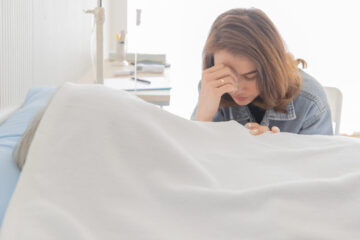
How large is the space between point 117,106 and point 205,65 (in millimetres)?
656

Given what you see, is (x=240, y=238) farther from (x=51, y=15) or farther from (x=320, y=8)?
(x=320, y=8)

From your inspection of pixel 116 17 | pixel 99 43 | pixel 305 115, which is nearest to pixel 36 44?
pixel 99 43

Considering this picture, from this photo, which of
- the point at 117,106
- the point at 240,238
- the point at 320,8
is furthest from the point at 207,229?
the point at 320,8

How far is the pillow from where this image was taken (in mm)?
613

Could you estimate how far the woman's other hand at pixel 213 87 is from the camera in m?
1.16

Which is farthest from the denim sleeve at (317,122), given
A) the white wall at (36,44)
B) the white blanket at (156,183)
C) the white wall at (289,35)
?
the white wall at (289,35)

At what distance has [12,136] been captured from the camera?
82cm

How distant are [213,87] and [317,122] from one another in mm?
397

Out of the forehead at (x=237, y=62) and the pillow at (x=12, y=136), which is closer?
the pillow at (x=12, y=136)

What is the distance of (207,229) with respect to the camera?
1.78 feet

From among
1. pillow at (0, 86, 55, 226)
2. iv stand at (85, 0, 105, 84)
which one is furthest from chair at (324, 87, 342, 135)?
pillow at (0, 86, 55, 226)

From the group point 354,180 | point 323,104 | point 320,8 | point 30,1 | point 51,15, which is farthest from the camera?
point 320,8

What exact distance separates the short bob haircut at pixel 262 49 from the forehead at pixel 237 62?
0.01 metres

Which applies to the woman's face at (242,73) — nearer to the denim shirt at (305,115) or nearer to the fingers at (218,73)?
the fingers at (218,73)
